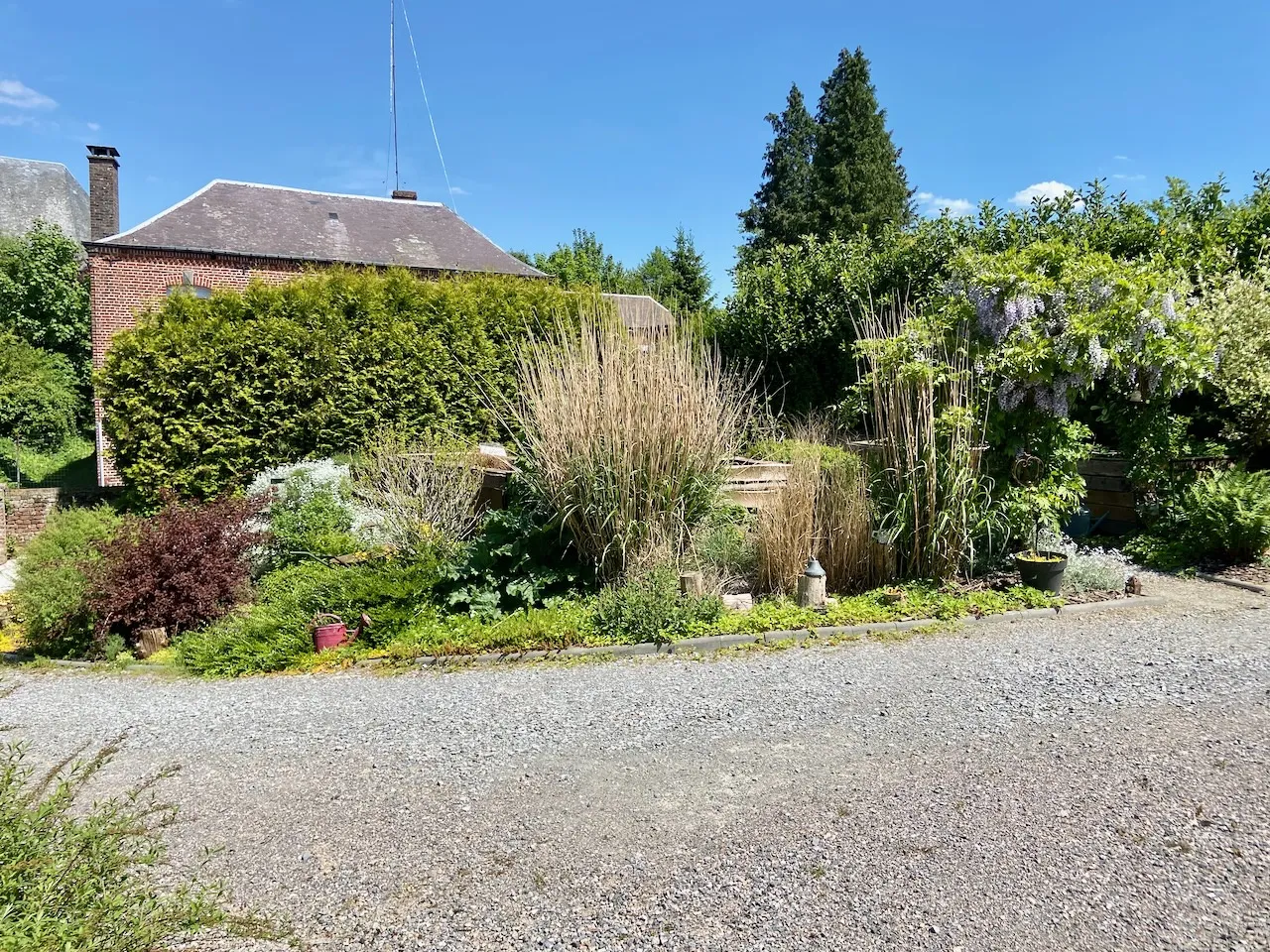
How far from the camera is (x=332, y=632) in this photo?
15.6ft

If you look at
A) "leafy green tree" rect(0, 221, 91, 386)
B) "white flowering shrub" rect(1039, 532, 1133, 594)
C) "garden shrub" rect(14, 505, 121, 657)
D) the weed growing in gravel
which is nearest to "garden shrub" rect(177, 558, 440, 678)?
"garden shrub" rect(14, 505, 121, 657)

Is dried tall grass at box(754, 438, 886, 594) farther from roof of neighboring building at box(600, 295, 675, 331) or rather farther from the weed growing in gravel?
the weed growing in gravel

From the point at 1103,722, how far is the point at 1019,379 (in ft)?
9.59

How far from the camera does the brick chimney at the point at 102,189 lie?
1655 centimetres

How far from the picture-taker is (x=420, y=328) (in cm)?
934

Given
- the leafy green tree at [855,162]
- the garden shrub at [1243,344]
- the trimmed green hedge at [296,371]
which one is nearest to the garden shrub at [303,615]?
the trimmed green hedge at [296,371]

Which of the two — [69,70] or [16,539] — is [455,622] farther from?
[69,70]

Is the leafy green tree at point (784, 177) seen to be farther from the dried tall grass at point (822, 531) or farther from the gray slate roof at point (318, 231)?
the dried tall grass at point (822, 531)

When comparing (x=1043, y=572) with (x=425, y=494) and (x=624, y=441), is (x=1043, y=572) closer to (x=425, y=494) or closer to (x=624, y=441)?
(x=624, y=441)

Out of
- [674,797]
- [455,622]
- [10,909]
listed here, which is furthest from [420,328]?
[10,909]

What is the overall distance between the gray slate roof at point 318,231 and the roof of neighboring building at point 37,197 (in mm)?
11493

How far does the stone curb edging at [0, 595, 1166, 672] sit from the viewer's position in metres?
4.34

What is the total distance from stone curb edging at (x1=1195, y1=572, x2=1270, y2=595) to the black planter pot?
52.1 inches

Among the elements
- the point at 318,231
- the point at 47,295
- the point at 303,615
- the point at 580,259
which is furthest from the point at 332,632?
the point at 580,259
